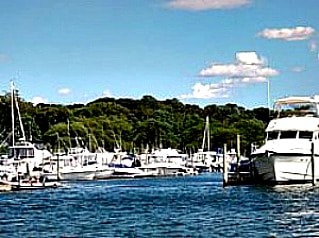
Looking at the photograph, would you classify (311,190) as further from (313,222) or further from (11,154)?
(11,154)

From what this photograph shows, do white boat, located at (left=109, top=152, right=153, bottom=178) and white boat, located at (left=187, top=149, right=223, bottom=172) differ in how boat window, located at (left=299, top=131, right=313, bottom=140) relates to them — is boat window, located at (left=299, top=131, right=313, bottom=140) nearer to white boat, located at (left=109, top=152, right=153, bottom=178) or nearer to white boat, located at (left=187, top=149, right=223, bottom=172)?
white boat, located at (left=109, top=152, right=153, bottom=178)

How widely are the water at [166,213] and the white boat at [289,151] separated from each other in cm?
141

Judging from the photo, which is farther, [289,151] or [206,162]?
[206,162]

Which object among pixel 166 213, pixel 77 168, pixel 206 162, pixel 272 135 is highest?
pixel 272 135

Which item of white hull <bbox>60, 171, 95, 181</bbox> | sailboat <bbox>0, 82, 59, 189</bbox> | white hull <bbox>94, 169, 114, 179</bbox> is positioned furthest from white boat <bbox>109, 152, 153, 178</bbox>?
sailboat <bbox>0, 82, 59, 189</bbox>

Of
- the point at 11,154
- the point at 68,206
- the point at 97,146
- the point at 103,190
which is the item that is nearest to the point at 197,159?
the point at 97,146

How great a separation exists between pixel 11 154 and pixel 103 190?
32271 millimetres

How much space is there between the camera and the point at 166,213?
219ft

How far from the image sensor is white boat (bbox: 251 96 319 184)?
84.7m

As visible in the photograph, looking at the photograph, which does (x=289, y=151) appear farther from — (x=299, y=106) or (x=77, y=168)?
(x=77, y=168)

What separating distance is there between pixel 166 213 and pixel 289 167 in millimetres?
21928

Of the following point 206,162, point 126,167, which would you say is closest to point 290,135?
point 126,167

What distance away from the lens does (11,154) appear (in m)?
134

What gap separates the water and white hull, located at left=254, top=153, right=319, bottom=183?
1.23 m
